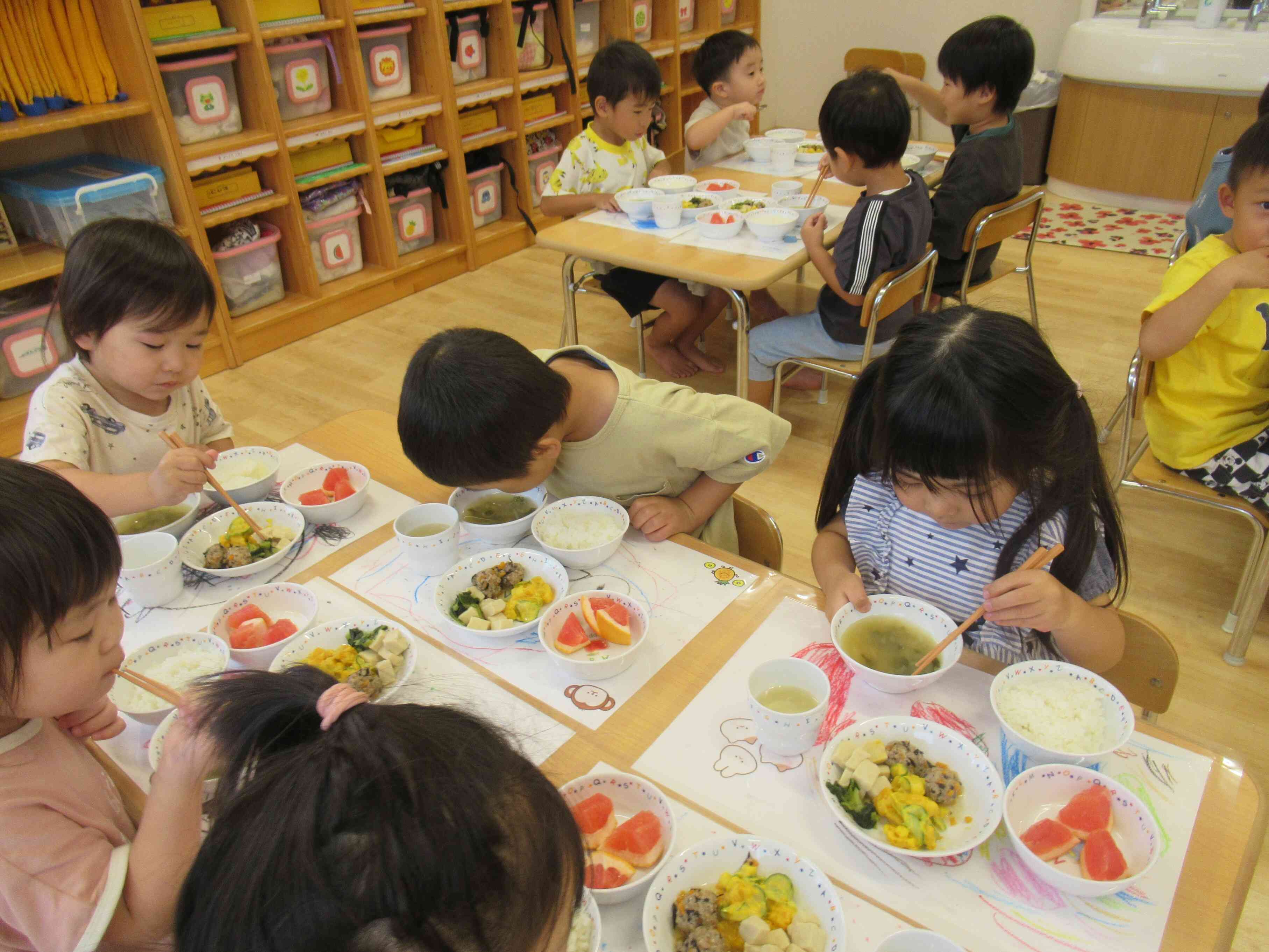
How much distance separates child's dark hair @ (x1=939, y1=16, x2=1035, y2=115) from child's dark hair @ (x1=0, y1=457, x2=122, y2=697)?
269 cm

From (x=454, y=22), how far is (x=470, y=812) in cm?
385

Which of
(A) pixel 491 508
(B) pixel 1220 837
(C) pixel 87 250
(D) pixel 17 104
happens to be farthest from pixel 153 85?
(B) pixel 1220 837

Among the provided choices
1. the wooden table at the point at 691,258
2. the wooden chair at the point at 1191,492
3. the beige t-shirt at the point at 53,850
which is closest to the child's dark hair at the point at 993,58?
the wooden table at the point at 691,258

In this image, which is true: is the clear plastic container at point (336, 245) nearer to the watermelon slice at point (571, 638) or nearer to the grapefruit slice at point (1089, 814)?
the watermelon slice at point (571, 638)

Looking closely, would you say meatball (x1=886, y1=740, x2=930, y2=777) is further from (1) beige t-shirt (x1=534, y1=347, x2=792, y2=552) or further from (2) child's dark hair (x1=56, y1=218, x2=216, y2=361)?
(2) child's dark hair (x1=56, y1=218, x2=216, y2=361)

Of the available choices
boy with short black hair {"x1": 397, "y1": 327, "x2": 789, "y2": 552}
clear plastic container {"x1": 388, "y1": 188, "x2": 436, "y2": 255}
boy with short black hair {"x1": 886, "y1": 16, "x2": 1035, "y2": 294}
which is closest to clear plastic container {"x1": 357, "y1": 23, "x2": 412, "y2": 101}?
clear plastic container {"x1": 388, "y1": 188, "x2": 436, "y2": 255}

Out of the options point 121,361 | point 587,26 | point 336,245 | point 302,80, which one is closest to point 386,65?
point 302,80

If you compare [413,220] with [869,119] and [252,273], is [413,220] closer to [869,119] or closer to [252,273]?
[252,273]

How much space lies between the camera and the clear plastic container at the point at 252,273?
3.25m

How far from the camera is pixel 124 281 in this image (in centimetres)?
128

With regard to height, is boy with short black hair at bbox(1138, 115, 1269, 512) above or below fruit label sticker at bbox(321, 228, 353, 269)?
above

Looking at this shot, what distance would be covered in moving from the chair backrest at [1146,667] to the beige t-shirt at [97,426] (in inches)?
57.6

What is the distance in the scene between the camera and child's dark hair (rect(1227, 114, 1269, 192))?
1453 mm

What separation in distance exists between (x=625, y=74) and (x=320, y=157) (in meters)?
1.39
